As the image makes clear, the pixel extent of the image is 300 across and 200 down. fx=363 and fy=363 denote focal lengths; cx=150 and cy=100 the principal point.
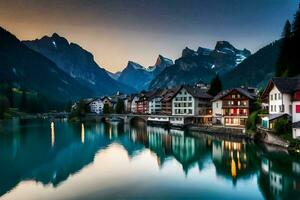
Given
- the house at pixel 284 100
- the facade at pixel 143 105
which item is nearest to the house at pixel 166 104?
the facade at pixel 143 105

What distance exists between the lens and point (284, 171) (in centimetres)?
4109

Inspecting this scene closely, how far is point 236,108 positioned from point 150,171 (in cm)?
4624

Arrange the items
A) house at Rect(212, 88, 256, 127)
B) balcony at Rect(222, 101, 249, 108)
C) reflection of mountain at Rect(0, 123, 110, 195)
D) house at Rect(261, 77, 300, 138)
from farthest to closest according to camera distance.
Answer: balcony at Rect(222, 101, 249, 108) < house at Rect(212, 88, 256, 127) < house at Rect(261, 77, 300, 138) < reflection of mountain at Rect(0, 123, 110, 195)

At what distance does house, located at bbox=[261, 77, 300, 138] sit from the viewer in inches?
2217

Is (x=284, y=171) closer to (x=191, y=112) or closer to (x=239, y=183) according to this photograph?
(x=239, y=183)

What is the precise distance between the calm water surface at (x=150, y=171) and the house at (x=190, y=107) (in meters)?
34.8

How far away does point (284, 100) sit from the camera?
59.1m

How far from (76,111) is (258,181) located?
137m

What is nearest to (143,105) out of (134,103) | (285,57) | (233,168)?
(134,103)

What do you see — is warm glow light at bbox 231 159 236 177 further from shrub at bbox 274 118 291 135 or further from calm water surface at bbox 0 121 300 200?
shrub at bbox 274 118 291 135

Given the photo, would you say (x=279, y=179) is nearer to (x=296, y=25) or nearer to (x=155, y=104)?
(x=296, y=25)

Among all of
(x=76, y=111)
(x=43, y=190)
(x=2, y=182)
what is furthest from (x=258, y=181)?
(x=76, y=111)

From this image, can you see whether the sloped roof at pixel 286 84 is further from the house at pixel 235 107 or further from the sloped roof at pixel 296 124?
the house at pixel 235 107

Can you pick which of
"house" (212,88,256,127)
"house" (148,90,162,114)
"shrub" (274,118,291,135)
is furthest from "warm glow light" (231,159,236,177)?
"house" (148,90,162,114)
